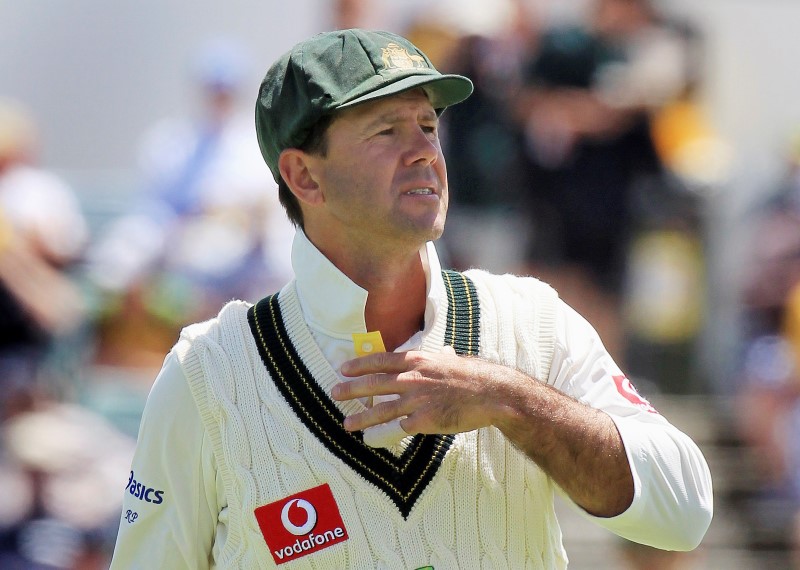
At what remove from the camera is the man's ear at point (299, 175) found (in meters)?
2.84

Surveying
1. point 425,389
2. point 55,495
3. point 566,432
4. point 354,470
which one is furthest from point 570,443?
point 55,495

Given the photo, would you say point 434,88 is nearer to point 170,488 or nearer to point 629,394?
point 629,394

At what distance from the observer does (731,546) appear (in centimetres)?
767

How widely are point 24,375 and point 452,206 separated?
2279mm

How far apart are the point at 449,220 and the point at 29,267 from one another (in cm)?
212

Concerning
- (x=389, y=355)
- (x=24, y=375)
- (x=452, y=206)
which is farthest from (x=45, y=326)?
(x=389, y=355)

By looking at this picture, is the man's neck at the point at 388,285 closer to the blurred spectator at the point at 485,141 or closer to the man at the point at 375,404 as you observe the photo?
the man at the point at 375,404

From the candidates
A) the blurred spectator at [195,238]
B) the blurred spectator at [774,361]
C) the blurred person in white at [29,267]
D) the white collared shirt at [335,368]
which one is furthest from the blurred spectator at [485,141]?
the white collared shirt at [335,368]

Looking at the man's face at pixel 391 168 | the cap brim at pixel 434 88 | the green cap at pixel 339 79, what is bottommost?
the man's face at pixel 391 168

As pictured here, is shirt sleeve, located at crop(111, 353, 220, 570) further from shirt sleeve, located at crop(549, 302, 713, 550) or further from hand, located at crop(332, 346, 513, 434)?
shirt sleeve, located at crop(549, 302, 713, 550)

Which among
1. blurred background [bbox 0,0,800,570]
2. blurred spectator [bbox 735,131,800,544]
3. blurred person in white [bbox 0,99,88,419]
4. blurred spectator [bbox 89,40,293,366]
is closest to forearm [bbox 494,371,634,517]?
blurred background [bbox 0,0,800,570]

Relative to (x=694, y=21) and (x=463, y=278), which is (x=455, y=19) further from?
(x=463, y=278)

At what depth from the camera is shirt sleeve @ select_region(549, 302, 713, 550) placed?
2.58 m

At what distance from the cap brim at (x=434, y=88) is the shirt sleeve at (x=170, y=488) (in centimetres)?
67
